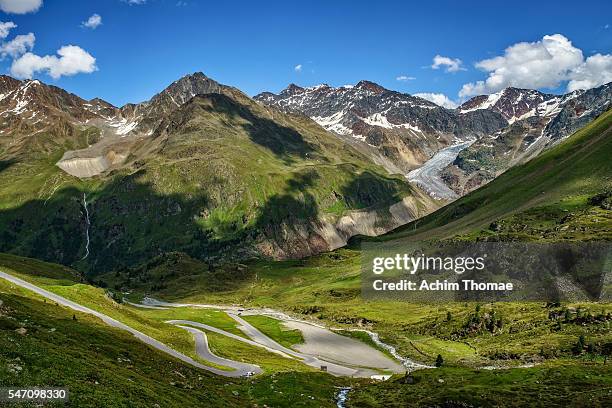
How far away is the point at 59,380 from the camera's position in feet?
142

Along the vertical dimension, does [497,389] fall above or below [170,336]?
above

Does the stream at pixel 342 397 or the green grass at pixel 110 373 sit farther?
the stream at pixel 342 397

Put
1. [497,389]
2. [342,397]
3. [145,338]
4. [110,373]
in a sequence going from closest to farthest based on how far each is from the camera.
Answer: [110,373], [497,389], [342,397], [145,338]

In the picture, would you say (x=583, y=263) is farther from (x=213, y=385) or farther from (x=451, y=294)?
(x=213, y=385)

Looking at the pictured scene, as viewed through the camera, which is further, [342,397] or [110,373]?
[342,397]

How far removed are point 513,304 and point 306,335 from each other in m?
65.7

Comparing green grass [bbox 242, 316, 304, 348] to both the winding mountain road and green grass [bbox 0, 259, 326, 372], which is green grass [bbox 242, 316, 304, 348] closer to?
green grass [bbox 0, 259, 326, 372]

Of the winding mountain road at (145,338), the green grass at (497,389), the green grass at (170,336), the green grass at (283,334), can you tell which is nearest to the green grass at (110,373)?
the winding mountain road at (145,338)

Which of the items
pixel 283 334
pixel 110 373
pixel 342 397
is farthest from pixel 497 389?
pixel 283 334

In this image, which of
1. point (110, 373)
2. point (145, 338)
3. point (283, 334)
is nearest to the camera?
point (110, 373)

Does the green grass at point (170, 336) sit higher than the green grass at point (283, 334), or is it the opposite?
the green grass at point (170, 336)

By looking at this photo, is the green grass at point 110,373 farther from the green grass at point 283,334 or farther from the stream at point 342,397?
the green grass at point 283,334

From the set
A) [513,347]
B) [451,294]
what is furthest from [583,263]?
[513,347]

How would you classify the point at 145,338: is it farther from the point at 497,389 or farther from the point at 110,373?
the point at 497,389
